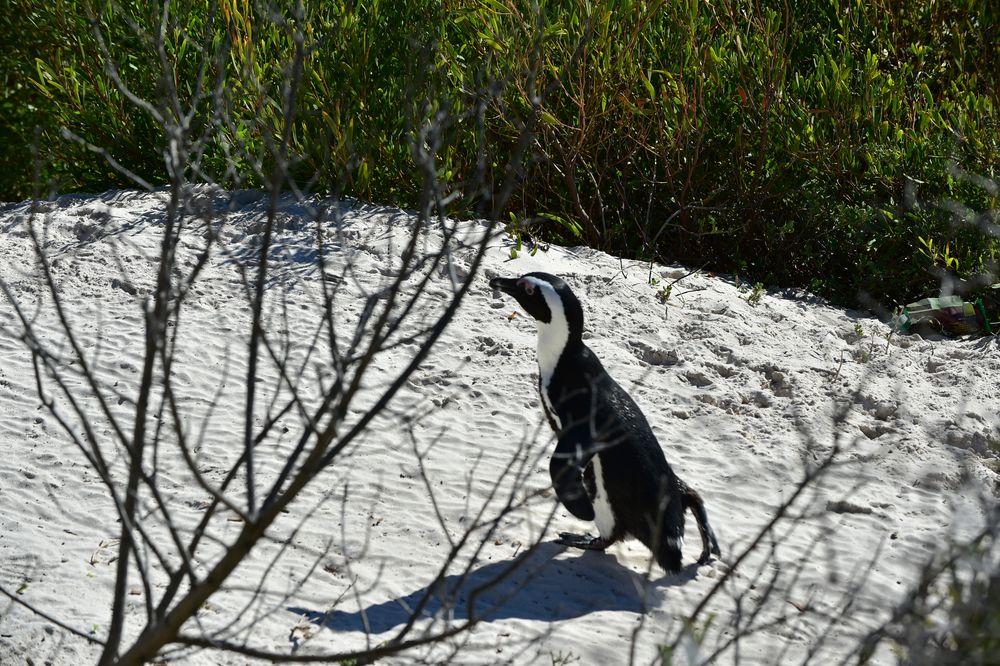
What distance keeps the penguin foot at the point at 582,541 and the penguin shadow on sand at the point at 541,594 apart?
34 millimetres

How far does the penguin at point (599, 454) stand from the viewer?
4000 mm

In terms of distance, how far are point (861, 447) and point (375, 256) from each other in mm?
2549

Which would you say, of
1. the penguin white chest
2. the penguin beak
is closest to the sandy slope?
the penguin white chest

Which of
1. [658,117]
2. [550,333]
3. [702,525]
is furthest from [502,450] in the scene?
[658,117]

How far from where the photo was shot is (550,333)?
171 inches

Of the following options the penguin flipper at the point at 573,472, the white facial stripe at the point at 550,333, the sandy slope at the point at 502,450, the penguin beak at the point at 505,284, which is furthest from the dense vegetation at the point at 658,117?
the penguin flipper at the point at 573,472

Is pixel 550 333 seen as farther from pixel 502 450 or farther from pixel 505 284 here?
pixel 502 450

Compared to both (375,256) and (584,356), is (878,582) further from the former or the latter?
(375,256)

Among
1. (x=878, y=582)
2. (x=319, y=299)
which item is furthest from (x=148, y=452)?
(x=878, y=582)

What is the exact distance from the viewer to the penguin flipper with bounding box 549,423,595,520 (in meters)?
Result: 3.91

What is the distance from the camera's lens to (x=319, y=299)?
5.81 m

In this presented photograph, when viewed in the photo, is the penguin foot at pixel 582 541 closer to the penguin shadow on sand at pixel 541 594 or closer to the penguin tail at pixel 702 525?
the penguin shadow on sand at pixel 541 594

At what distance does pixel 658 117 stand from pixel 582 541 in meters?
3.27

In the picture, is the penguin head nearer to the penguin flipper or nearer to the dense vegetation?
the penguin flipper
